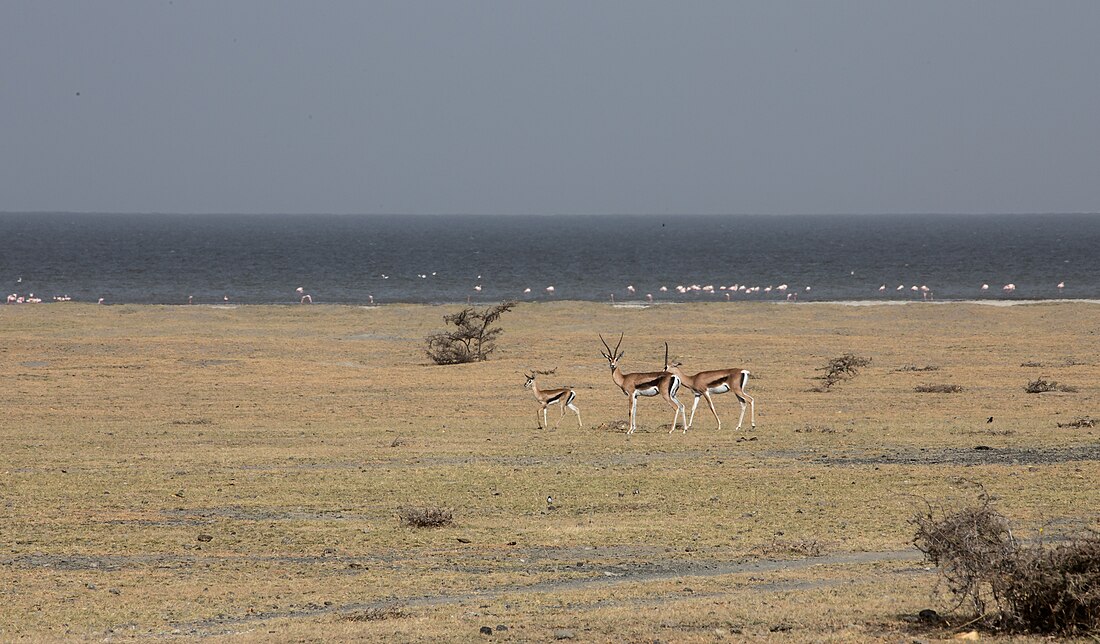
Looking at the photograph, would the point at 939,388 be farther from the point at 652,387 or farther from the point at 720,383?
the point at 652,387

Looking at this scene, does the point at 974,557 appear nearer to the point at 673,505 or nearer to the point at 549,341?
the point at 673,505

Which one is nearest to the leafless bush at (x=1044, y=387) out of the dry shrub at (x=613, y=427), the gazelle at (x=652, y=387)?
the gazelle at (x=652, y=387)

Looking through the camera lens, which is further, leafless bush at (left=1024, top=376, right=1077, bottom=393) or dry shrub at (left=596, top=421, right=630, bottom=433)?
leafless bush at (left=1024, top=376, right=1077, bottom=393)

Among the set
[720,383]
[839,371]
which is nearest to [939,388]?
[839,371]

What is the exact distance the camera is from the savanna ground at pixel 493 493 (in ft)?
31.4

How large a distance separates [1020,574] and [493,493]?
24.8 ft

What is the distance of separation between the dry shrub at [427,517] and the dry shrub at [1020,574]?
555 centimetres

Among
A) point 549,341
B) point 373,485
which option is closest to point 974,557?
point 373,485

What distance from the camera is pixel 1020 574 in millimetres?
8242

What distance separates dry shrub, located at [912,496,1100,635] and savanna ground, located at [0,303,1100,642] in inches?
24.9

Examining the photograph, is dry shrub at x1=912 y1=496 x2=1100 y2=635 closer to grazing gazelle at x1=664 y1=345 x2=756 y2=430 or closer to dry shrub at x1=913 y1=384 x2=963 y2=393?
grazing gazelle at x1=664 y1=345 x2=756 y2=430

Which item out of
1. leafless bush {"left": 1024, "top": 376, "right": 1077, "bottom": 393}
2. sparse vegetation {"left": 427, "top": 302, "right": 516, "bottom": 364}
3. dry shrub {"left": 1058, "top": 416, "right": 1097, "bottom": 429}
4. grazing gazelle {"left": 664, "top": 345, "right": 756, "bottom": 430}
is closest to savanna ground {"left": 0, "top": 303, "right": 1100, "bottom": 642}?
leafless bush {"left": 1024, "top": 376, "right": 1077, "bottom": 393}

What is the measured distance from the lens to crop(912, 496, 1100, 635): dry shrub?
8.05 meters

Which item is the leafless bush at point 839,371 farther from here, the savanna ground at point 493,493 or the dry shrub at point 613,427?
the dry shrub at point 613,427
